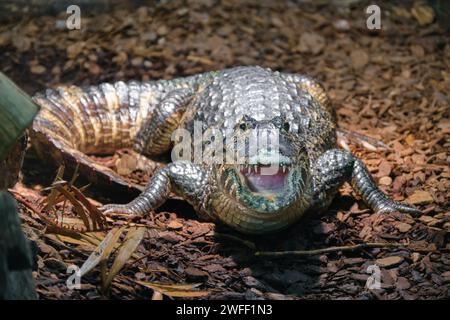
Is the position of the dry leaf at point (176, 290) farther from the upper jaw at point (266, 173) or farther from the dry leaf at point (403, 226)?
the dry leaf at point (403, 226)

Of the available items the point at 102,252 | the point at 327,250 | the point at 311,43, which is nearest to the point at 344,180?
the point at 327,250

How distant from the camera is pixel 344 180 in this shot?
5.17 m

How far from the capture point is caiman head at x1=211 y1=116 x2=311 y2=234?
13.8 feet

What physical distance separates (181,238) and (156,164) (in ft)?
4.95

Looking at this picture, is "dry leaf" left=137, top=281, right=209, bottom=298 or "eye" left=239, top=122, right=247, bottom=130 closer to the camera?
"dry leaf" left=137, top=281, right=209, bottom=298

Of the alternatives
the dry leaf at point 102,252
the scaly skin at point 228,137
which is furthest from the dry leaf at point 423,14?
the dry leaf at point 102,252

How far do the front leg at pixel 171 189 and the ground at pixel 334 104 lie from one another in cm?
11

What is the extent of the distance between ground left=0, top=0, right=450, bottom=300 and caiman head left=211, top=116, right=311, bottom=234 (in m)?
0.20

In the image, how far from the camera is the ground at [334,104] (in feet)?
13.6

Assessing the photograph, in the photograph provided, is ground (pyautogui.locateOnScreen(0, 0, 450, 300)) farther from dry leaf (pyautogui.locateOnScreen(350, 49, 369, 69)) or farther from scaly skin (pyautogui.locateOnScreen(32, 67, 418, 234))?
scaly skin (pyautogui.locateOnScreen(32, 67, 418, 234))

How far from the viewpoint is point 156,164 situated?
20.0 feet

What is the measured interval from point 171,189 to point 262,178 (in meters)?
1.06

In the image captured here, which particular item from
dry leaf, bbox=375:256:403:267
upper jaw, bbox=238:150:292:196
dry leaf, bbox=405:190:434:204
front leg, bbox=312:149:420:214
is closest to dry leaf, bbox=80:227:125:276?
upper jaw, bbox=238:150:292:196
